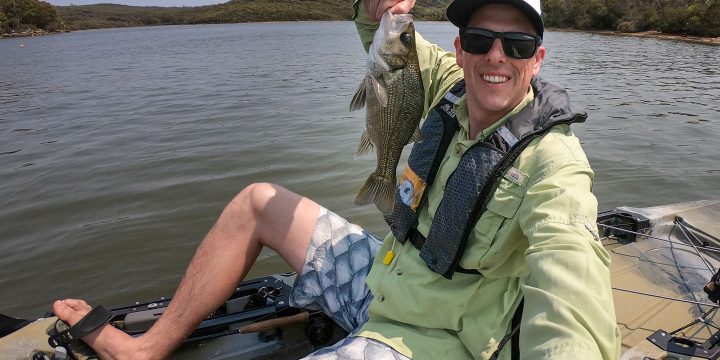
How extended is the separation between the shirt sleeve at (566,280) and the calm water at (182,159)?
14.4 feet

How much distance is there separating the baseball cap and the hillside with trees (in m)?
0.36

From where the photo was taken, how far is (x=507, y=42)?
228cm

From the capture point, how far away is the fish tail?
9.52 feet

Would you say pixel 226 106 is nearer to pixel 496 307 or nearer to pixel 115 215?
pixel 115 215

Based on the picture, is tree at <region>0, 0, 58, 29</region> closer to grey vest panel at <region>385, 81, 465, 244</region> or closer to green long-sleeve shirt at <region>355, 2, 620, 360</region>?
grey vest panel at <region>385, 81, 465, 244</region>

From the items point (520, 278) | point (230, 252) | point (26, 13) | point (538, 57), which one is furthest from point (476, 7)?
point (26, 13)

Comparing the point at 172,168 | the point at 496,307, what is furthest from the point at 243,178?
the point at 496,307

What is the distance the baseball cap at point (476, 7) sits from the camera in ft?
7.30

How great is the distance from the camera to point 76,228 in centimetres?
680

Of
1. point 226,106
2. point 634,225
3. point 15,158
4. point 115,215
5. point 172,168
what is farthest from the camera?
point 226,106

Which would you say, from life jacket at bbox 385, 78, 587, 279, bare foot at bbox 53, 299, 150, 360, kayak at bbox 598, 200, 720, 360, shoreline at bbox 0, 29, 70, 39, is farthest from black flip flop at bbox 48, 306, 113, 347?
shoreline at bbox 0, 29, 70, 39

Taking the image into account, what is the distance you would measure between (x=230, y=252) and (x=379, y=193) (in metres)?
1.10

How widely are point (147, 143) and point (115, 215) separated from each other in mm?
4014

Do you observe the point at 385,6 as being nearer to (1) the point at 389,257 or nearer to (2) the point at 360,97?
(2) the point at 360,97
